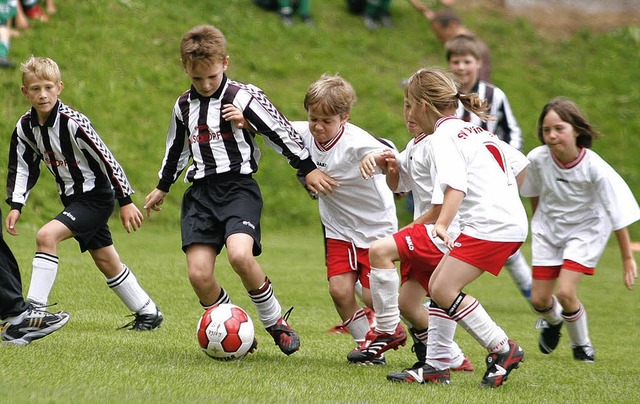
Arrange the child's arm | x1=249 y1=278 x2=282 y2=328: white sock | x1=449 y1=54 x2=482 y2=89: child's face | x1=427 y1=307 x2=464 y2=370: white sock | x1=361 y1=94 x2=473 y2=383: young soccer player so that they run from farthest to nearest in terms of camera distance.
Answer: x1=449 y1=54 x2=482 y2=89: child's face < the child's arm < x1=249 y1=278 x2=282 y2=328: white sock < x1=361 y1=94 x2=473 y2=383: young soccer player < x1=427 y1=307 x2=464 y2=370: white sock

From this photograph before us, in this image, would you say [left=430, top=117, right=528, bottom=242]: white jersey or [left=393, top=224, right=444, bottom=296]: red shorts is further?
[left=393, top=224, right=444, bottom=296]: red shorts

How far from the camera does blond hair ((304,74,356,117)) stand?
5645 millimetres

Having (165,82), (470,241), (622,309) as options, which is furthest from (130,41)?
(470,241)

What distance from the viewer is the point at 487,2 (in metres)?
18.6

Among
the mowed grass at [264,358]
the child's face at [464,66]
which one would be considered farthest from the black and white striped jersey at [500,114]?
the mowed grass at [264,358]

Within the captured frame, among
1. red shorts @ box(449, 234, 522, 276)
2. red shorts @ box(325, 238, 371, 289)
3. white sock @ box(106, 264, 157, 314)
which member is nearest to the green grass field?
white sock @ box(106, 264, 157, 314)

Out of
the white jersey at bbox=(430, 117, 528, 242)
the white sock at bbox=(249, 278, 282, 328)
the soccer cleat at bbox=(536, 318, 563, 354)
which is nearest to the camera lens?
the white jersey at bbox=(430, 117, 528, 242)

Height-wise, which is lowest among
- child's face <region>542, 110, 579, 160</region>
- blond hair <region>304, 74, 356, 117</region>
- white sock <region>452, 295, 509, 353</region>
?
white sock <region>452, 295, 509, 353</region>

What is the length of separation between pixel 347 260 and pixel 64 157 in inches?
71.9

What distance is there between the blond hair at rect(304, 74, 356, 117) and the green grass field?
1.40 meters

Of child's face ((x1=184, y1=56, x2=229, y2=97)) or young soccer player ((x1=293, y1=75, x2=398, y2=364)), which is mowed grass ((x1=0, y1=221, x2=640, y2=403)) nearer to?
young soccer player ((x1=293, y1=75, x2=398, y2=364))

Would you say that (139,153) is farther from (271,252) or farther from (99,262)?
(99,262)

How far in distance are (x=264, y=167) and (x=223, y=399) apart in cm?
952

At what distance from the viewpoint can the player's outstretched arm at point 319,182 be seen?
5.68m
